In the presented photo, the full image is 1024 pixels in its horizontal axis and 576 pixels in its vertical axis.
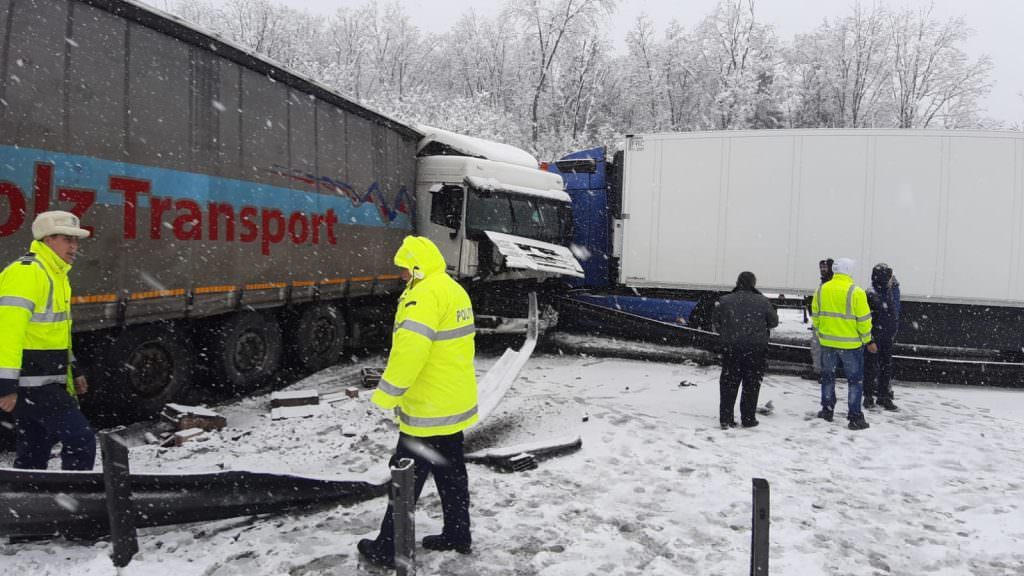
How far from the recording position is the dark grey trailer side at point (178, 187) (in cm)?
502

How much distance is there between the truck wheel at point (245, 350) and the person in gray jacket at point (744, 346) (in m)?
5.25

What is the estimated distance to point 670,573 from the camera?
367cm

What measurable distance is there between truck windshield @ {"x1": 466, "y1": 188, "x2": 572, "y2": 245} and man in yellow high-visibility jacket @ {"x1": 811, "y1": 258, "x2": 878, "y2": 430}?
5335 mm

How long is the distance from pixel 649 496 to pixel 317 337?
5.76m

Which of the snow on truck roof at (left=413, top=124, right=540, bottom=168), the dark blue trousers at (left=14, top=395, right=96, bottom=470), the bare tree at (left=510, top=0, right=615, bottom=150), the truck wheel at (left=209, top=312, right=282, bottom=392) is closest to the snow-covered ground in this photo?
the truck wheel at (left=209, top=312, right=282, bottom=392)

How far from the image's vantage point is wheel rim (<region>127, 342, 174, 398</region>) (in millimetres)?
6246

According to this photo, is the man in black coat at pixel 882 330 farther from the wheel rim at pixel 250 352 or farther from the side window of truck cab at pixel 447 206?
the wheel rim at pixel 250 352

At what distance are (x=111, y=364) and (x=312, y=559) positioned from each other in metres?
3.47

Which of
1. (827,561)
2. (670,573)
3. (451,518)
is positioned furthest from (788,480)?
(451,518)

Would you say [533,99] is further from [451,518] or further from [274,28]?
[451,518]

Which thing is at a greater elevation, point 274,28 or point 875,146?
point 274,28

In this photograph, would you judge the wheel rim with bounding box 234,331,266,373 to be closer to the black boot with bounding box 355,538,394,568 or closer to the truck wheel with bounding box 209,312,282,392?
the truck wheel with bounding box 209,312,282,392

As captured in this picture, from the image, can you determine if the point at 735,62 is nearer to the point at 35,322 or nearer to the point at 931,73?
the point at 931,73

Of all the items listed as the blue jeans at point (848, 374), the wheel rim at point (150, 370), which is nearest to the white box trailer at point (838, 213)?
the blue jeans at point (848, 374)
